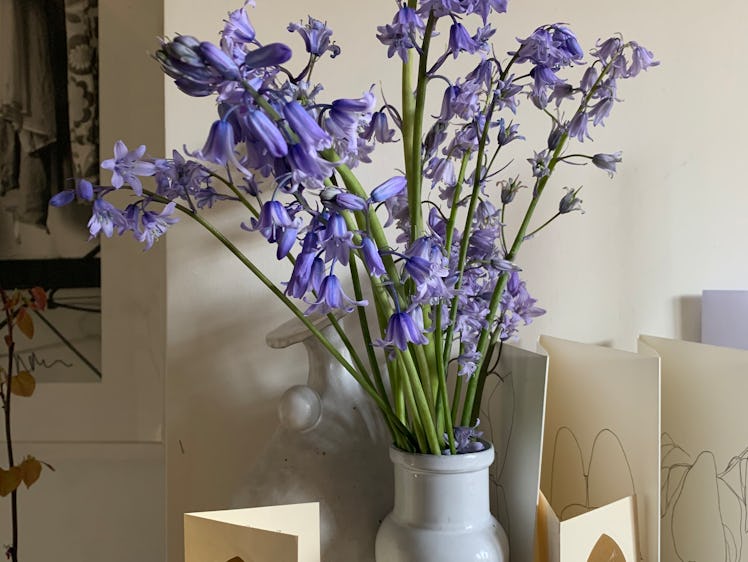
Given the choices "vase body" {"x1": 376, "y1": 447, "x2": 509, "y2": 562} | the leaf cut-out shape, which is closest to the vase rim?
"vase body" {"x1": 376, "y1": 447, "x2": 509, "y2": 562}

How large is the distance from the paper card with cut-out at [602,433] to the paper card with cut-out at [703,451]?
0.25 feet

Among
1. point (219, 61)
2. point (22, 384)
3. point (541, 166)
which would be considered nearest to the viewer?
point (219, 61)

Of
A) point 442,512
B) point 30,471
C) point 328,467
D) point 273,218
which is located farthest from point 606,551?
point 30,471

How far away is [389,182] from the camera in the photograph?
446 mm

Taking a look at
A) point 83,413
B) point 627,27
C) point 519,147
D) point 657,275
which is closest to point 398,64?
point 519,147

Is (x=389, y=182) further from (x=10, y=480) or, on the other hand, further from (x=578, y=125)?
(x=10, y=480)

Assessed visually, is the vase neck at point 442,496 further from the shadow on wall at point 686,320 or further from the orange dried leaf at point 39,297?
the orange dried leaf at point 39,297

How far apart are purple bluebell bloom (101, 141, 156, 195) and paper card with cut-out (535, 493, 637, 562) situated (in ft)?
1.26

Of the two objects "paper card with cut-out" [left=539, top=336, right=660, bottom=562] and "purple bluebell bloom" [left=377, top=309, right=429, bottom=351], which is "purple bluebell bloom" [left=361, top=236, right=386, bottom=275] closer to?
"purple bluebell bloom" [left=377, top=309, right=429, bottom=351]

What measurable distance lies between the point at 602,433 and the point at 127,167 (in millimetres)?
461

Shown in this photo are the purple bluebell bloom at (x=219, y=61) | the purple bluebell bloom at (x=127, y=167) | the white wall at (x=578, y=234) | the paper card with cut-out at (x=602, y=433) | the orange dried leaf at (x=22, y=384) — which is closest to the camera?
the purple bluebell bloom at (x=219, y=61)

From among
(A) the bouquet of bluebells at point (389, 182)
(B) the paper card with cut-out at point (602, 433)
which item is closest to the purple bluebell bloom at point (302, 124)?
(A) the bouquet of bluebells at point (389, 182)

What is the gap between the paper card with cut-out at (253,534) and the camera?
0.49 m

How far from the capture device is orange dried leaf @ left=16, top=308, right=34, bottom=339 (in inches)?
37.8
